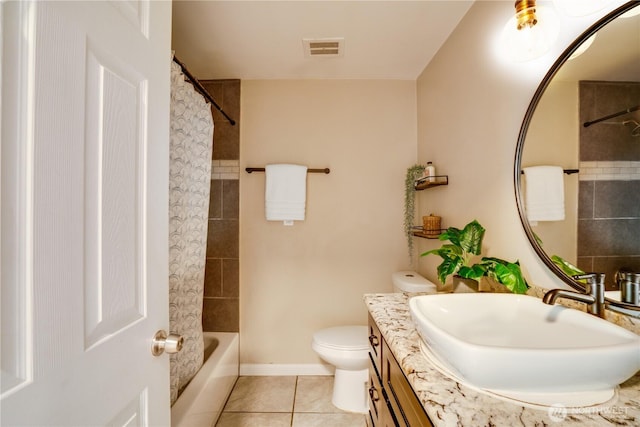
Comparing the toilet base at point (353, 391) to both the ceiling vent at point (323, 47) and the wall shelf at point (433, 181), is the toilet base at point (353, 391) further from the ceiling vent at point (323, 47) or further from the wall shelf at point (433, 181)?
the ceiling vent at point (323, 47)

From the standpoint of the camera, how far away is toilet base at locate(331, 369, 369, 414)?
1814 millimetres

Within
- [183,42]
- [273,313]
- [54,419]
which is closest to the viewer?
[54,419]

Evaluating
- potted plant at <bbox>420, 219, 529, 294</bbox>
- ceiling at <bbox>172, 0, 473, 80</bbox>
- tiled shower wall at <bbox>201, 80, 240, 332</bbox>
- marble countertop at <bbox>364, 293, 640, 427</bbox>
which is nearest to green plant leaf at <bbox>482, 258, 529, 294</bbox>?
potted plant at <bbox>420, 219, 529, 294</bbox>

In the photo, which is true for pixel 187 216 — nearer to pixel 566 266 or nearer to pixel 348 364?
pixel 348 364

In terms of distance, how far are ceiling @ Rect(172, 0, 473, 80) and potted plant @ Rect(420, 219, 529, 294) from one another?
4.06 feet

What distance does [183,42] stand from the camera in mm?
1850

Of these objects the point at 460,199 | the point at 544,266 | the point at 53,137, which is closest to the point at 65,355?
the point at 53,137

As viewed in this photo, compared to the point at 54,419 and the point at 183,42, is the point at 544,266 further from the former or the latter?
the point at 183,42

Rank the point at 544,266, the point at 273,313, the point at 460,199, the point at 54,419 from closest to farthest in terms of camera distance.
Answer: the point at 54,419
the point at 544,266
the point at 460,199
the point at 273,313

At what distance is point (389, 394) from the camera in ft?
3.22

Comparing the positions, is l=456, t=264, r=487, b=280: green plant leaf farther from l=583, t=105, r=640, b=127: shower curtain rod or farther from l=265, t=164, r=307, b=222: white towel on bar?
l=265, t=164, r=307, b=222: white towel on bar

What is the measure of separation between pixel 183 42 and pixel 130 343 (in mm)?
1907

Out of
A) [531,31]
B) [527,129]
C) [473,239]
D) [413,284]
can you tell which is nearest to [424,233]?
[413,284]

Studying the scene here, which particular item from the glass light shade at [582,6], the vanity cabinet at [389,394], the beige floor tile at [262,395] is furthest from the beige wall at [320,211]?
the glass light shade at [582,6]
